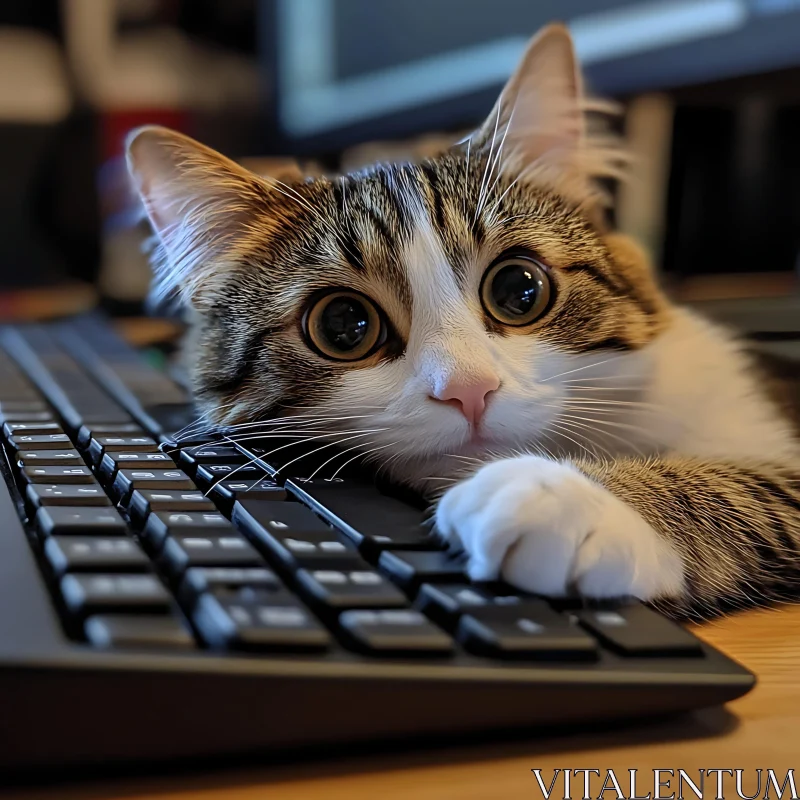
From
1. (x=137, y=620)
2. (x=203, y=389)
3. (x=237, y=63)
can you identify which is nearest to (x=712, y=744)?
(x=137, y=620)

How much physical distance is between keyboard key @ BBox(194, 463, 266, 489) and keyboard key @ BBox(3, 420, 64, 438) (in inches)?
6.5

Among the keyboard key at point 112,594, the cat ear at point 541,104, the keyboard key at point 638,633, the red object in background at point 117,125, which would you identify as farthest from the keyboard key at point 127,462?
the red object in background at point 117,125

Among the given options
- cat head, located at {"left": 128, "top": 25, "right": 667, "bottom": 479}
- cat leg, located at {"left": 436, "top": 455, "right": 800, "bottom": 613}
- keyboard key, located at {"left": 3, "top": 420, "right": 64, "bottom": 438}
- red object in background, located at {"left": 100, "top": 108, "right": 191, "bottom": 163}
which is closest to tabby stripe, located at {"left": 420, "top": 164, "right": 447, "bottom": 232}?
cat head, located at {"left": 128, "top": 25, "right": 667, "bottom": 479}

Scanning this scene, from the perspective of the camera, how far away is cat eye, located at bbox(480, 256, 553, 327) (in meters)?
0.78

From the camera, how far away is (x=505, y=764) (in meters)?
0.39

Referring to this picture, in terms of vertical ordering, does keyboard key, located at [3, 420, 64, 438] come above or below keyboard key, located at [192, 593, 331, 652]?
above

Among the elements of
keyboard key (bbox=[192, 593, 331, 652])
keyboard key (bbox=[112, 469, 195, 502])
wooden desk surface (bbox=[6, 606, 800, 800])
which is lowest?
wooden desk surface (bbox=[6, 606, 800, 800])

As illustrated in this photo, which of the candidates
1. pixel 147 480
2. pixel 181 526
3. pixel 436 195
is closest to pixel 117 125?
pixel 436 195

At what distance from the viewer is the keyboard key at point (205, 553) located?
0.45 meters

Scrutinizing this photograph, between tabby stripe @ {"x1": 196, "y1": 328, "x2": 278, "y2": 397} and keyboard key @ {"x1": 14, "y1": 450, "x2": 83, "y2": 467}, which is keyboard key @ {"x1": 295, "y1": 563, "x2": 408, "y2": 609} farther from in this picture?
tabby stripe @ {"x1": 196, "y1": 328, "x2": 278, "y2": 397}

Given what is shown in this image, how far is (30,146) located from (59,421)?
1672mm

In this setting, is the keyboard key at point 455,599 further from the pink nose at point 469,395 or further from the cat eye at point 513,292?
the cat eye at point 513,292

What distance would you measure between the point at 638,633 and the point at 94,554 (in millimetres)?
263

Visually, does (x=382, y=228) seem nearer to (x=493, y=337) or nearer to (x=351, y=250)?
(x=351, y=250)
